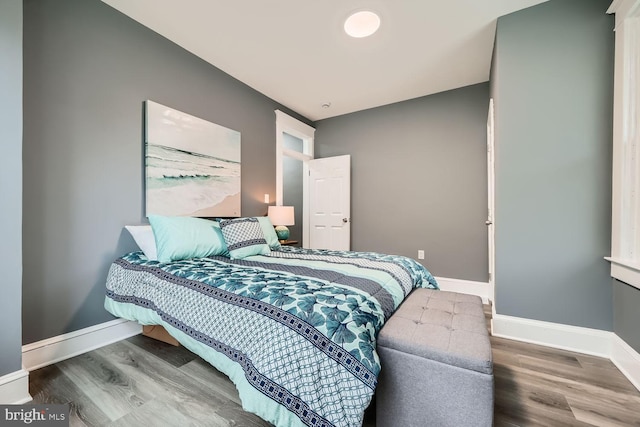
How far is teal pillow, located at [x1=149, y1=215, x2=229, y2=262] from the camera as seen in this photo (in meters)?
1.94

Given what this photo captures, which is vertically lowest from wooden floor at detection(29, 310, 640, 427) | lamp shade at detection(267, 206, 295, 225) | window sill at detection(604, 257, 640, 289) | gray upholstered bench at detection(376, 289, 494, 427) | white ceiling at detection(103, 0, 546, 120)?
wooden floor at detection(29, 310, 640, 427)

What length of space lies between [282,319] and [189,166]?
2.08 metres

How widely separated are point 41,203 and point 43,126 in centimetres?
52

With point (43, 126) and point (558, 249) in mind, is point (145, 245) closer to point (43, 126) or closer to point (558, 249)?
point (43, 126)

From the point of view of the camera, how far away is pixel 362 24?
2279 millimetres

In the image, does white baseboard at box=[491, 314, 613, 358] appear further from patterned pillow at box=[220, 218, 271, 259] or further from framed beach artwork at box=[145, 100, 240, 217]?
framed beach artwork at box=[145, 100, 240, 217]

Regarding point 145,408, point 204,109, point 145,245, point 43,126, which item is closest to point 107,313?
point 145,245

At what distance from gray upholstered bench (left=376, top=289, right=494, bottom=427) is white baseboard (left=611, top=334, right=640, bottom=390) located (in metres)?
1.16

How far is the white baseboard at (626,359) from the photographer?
1551 millimetres

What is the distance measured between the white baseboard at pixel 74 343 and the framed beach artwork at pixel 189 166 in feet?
3.14

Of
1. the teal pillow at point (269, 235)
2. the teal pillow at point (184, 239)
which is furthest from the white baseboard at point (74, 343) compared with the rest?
the teal pillow at point (269, 235)

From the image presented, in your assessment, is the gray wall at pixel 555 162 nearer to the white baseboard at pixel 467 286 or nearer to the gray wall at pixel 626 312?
the gray wall at pixel 626 312

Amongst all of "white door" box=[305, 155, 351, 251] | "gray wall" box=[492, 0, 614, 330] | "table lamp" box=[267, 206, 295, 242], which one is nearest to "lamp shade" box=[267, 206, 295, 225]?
"table lamp" box=[267, 206, 295, 242]
